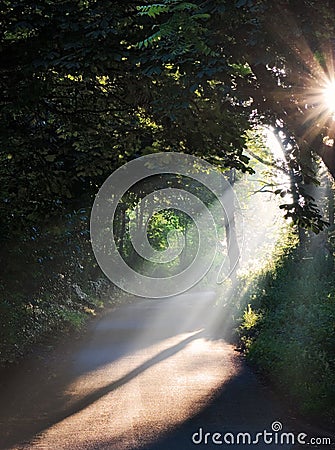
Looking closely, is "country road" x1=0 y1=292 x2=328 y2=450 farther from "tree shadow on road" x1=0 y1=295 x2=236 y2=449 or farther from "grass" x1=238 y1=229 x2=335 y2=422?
"grass" x1=238 y1=229 x2=335 y2=422

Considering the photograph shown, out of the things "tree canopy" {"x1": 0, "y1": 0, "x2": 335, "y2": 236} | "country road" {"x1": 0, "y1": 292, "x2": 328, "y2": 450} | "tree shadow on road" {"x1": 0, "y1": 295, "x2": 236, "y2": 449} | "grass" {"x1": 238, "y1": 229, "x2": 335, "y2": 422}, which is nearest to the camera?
"tree canopy" {"x1": 0, "y1": 0, "x2": 335, "y2": 236}

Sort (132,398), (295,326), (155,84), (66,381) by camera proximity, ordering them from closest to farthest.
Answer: (155,84) → (132,398) → (66,381) → (295,326)

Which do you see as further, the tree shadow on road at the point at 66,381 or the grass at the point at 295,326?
the grass at the point at 295,326

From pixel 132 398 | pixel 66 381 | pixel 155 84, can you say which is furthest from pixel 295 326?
pixel 155 84

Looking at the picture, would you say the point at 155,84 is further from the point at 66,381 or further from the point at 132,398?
the point at 66,381

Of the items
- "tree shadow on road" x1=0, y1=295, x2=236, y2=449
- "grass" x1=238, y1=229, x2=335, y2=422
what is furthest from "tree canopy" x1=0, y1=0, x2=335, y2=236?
"tree shadow on road" x1=0, y1=295, x2=236, y2=449

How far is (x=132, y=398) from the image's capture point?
438 inches

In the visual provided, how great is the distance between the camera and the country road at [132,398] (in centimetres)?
841

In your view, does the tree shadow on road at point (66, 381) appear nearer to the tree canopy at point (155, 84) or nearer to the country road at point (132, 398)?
the country road at point (132, 398)

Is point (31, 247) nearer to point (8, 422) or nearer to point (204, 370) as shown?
point (204, 370)

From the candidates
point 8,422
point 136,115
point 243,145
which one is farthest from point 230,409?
point 136,115

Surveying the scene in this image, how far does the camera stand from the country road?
8414mm

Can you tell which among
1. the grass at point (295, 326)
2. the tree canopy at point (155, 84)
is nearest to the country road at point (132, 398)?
the grass at point (295, 326)

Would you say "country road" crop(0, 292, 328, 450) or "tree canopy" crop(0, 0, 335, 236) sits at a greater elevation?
"tree canopy" crop(0, 0, 335, 236)
